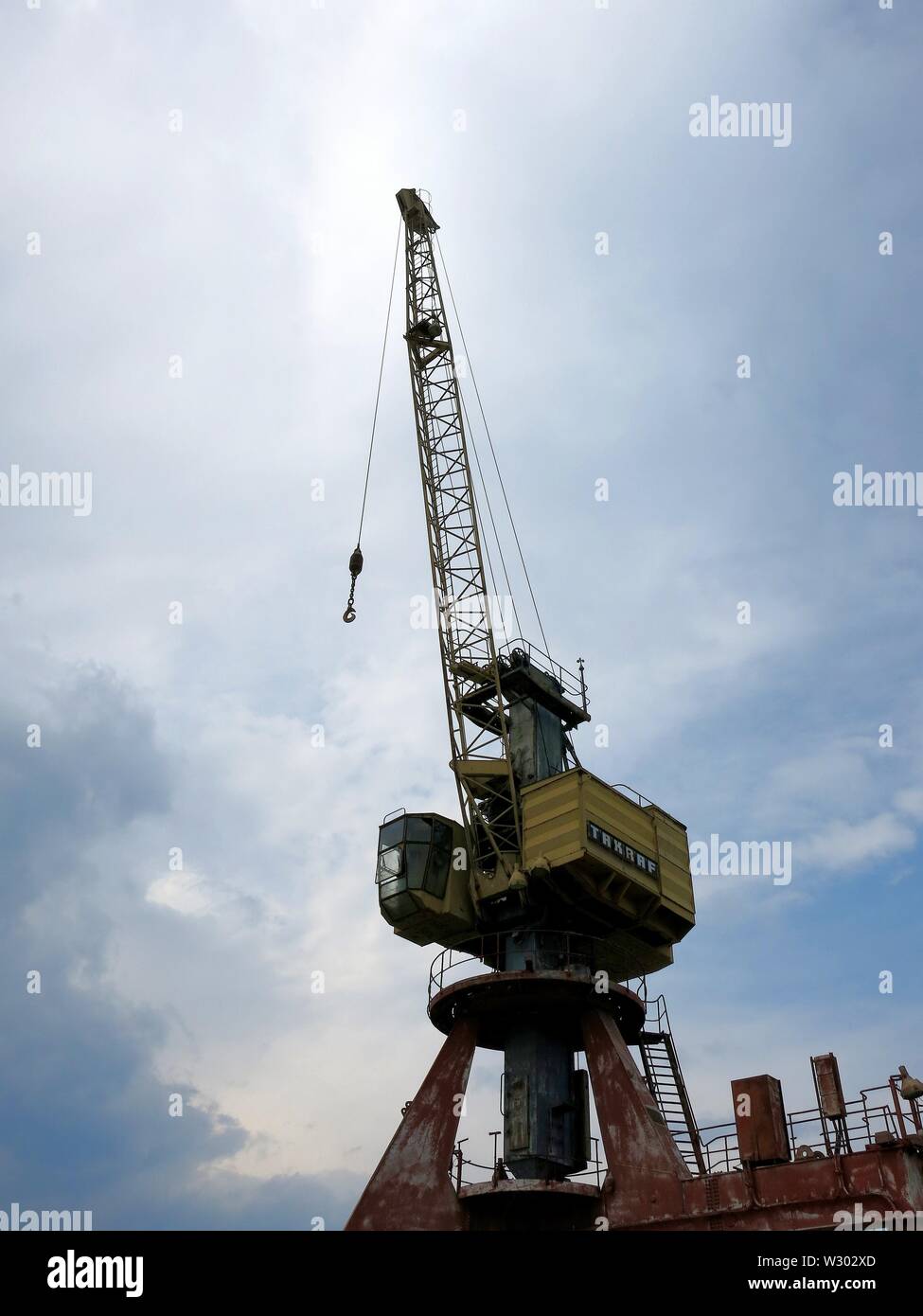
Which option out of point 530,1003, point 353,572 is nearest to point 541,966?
point 530,1003

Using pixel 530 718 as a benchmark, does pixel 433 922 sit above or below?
below

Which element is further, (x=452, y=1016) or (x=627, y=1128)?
(x=452, y=1016)

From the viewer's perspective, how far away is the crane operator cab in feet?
125

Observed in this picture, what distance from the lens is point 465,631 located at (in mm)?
44438

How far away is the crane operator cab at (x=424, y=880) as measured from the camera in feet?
125

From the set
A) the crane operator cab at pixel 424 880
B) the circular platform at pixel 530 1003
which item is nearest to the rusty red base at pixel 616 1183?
the circular platform at pixel 530 1003

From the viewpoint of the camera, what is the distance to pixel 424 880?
1501 inches

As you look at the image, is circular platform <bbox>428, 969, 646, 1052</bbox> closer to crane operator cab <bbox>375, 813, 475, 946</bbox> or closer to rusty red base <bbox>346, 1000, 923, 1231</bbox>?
rusty red base <bbox>346, 1000, 923, 1231</bbox>

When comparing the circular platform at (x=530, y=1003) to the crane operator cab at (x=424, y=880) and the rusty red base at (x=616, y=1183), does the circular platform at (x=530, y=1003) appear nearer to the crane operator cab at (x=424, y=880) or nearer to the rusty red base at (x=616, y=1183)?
the rusty red base at (x=616, y=1183)

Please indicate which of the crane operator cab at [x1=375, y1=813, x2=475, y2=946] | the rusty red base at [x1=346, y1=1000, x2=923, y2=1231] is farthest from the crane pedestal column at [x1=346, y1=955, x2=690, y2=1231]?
the crane operator cab at [x1=375, y1=813, x2=475, y2=946]
